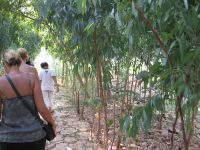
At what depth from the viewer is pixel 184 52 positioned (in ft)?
5.49

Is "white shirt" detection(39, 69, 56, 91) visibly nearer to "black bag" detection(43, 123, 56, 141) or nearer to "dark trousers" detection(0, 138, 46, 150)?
"black bag" detection(43, 123, 56, 141)

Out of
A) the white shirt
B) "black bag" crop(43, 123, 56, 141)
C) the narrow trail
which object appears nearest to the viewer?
"black bag" crop(43, 123, 56, 141)

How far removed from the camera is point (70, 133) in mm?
5629

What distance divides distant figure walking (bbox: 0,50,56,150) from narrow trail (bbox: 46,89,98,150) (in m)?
2.36

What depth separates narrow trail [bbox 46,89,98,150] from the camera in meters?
4.91

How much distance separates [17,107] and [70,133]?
3267mm

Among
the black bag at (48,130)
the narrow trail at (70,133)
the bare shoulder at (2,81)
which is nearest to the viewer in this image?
the bare shoulder at (2,81)

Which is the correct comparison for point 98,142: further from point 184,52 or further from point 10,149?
point 184,52

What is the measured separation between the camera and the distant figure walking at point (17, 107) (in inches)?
95.7

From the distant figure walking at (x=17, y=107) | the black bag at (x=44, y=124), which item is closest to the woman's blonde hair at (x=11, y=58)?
the distant figure walking at (x=17, y=107)

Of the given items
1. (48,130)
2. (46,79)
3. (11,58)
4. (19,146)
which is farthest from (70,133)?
(11,58)

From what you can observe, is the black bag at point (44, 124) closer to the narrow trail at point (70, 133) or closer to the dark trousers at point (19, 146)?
the dark trousers at point (19, 146)

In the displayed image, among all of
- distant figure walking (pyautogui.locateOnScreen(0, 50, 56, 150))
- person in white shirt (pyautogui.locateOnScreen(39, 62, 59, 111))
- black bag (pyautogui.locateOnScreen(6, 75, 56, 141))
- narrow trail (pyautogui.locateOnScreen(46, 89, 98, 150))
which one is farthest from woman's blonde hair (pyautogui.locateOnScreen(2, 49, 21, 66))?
person in white shirt (pyautogui.locateOnScreen(39, 62, 59, 111))

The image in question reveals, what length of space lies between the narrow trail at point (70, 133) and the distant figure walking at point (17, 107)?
7.76 feet
